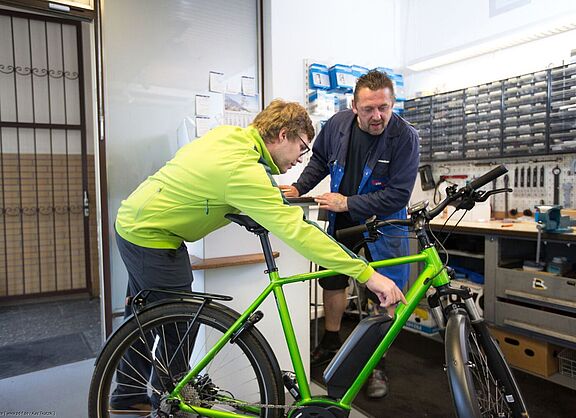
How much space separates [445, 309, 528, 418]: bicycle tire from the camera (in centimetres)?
122

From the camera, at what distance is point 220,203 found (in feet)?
4.29

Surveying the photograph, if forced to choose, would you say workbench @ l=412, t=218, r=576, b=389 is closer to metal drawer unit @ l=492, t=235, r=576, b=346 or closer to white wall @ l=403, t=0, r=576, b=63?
metal drawer unit @ l=492, t=235, r=576, b=346

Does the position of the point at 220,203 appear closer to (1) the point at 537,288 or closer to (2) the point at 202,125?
(2) the point at 202,125

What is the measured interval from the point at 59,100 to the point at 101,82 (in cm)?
196

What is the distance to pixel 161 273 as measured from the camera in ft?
4.73

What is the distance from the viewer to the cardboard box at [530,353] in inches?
92.6

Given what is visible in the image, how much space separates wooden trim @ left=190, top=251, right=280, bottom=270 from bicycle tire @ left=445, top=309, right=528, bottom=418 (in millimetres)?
804

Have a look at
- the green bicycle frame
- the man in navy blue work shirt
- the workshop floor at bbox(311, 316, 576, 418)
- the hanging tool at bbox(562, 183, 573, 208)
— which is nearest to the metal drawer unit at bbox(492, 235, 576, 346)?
the workshop floor at bbox(311, 316, 576, 418)

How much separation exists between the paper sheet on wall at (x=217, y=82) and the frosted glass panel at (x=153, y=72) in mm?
29

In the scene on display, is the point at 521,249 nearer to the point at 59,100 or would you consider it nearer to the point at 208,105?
the point at 208,105

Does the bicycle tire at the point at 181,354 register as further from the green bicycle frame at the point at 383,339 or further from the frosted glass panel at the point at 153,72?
the frosted glass panel at the point at 153,72

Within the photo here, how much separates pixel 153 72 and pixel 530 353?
2.90 metres

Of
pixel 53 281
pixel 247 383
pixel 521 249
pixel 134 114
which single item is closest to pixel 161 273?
pixel 247 383

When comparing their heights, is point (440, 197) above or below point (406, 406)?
above
